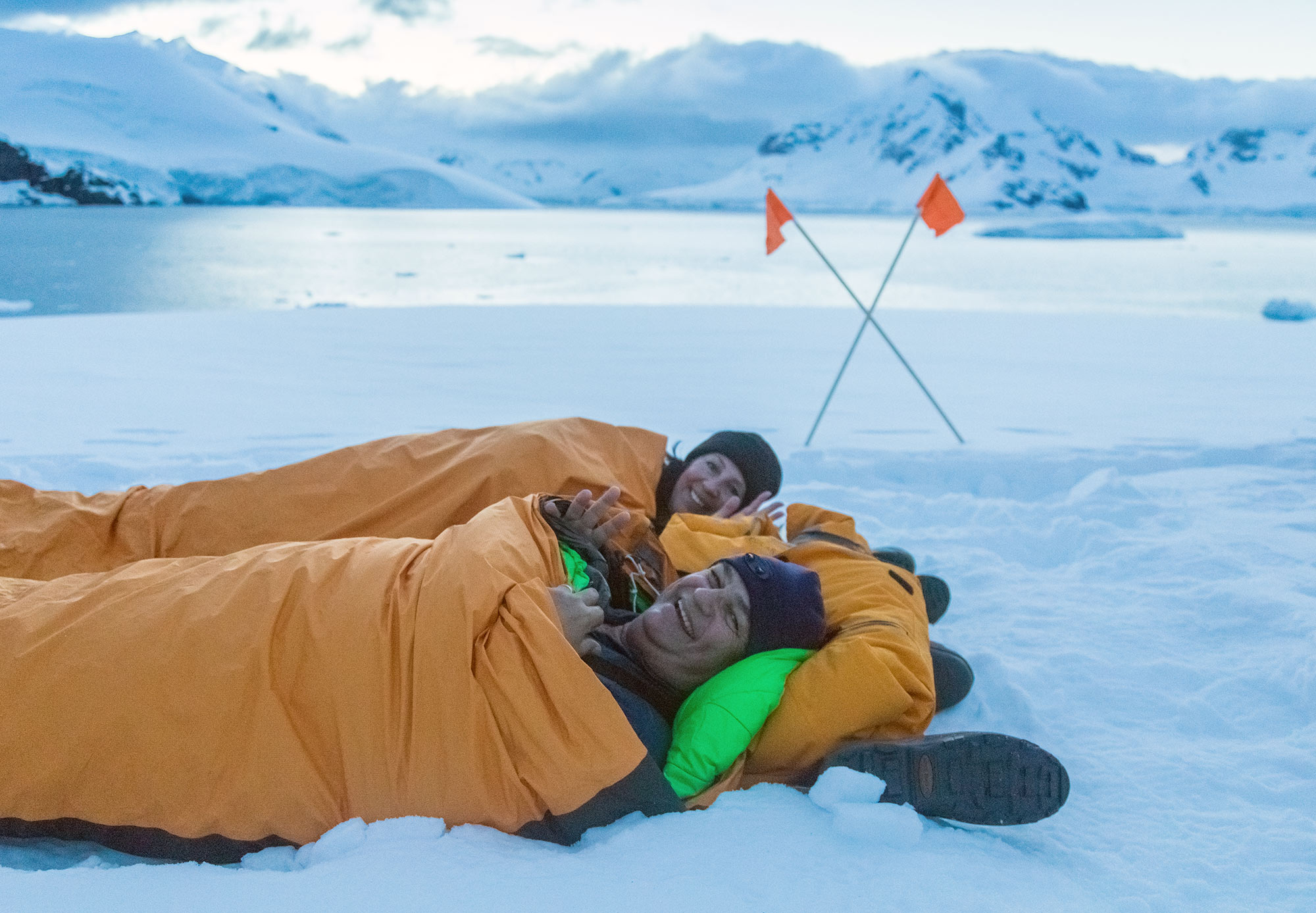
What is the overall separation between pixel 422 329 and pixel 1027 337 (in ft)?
16.3

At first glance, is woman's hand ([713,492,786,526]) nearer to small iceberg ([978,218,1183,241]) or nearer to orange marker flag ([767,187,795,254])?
orange marker flag ([767,187,795,254])

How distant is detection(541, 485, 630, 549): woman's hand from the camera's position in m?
1.88

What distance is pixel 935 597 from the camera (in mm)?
2395

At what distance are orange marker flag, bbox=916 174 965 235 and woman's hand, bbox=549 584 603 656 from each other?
108 inches

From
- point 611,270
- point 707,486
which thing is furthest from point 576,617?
point 611,270

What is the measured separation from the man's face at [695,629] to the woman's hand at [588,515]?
231mm

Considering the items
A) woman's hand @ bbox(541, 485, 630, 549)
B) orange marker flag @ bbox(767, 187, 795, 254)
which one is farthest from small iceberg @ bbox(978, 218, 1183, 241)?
woman's hand @ bbox(541, 485, 630, 549)

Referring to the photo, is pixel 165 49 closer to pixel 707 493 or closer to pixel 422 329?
pixel 422 329

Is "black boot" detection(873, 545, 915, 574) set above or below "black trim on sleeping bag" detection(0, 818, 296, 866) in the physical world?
above

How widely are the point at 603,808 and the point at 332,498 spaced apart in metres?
1.29

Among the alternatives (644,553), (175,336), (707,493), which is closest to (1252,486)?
(707,493)

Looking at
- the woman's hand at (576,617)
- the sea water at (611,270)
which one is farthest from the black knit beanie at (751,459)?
the sea water at (611,270)

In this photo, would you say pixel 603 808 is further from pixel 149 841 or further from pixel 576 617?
pixel 149 841

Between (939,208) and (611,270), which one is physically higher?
(939,208)
